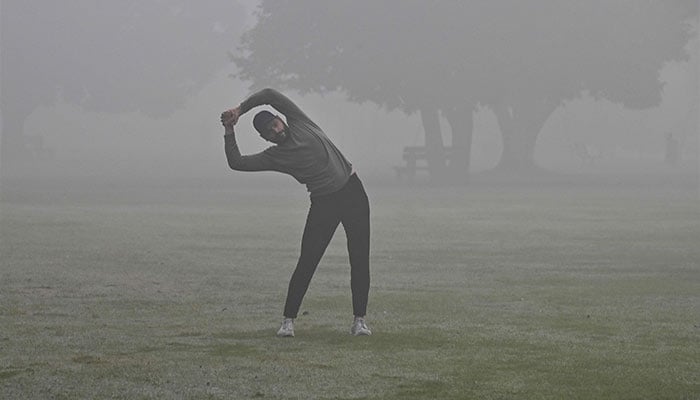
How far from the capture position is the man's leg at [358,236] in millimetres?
11172

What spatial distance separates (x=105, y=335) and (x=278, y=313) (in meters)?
2.13

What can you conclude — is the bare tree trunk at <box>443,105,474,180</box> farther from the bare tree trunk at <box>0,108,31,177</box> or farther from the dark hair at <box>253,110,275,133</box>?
the dark hair at <box>253,110,275,133</box>

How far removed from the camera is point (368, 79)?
5581 cm

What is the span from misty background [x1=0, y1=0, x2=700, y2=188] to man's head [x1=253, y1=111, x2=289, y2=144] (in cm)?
4376

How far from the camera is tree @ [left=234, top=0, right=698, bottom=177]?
179 ft

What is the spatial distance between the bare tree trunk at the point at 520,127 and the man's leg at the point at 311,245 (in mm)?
53252

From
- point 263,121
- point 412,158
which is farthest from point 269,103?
point 412,158

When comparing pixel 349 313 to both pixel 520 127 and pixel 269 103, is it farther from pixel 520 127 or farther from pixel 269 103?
pixel 520 127

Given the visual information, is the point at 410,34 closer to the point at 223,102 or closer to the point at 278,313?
the point at 278,313

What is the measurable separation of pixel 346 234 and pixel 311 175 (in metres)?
0.50

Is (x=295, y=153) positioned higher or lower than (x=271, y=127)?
lower

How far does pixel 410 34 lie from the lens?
55.5 m

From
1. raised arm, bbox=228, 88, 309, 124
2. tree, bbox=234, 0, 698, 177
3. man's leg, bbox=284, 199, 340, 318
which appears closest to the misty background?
tree, bbox=234, 0, 698, 177

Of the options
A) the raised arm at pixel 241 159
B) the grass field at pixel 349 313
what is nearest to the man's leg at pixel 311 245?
the grass field at pixel 349 313
